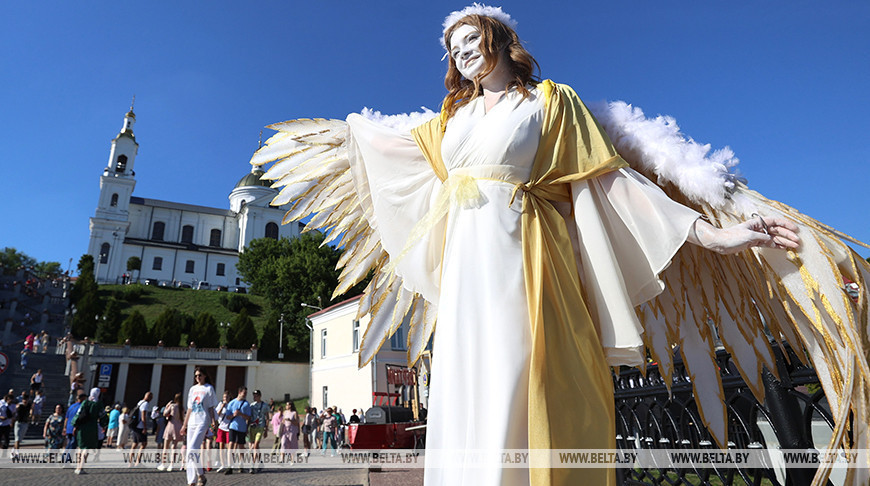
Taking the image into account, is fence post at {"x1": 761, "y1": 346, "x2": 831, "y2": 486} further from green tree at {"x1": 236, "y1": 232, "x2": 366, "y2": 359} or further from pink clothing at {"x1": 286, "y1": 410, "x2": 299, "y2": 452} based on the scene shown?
→ green tree at {"x1": 236, "y1": 232, "x2": 366, "y2": 359}

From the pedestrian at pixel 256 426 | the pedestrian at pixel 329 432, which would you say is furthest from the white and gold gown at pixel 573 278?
the pedestrian at pixel 329 432

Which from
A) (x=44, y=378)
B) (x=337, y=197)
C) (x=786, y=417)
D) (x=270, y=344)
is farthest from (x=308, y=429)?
(x=270, y=344)

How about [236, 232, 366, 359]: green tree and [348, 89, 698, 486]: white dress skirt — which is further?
[236, 232, 366, 359]: green tree

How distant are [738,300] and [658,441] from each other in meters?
1.19

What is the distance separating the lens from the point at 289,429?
11.2 m

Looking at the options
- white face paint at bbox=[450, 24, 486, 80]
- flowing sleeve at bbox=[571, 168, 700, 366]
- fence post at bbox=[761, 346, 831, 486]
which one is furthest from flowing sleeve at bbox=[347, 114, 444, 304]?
fence post at bbox=[761, 346, 831, 486]

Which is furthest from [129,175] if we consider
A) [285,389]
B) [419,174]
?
[419,174]

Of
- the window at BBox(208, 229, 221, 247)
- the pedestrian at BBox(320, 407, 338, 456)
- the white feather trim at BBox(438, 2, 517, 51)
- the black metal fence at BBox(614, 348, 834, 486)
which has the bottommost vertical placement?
the pedestrian at BBox(320, 407, 338, 456)

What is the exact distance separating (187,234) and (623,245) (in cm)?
7741

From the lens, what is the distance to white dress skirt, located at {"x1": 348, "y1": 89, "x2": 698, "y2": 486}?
5.12ft

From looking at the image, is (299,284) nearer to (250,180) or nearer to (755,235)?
(250,180)

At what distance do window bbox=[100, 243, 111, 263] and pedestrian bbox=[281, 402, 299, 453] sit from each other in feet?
199

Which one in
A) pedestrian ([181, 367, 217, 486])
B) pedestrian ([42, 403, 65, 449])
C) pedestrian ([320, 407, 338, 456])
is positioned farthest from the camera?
pedestrian ([320, 407, 338, 456])

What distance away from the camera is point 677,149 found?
192 cm
